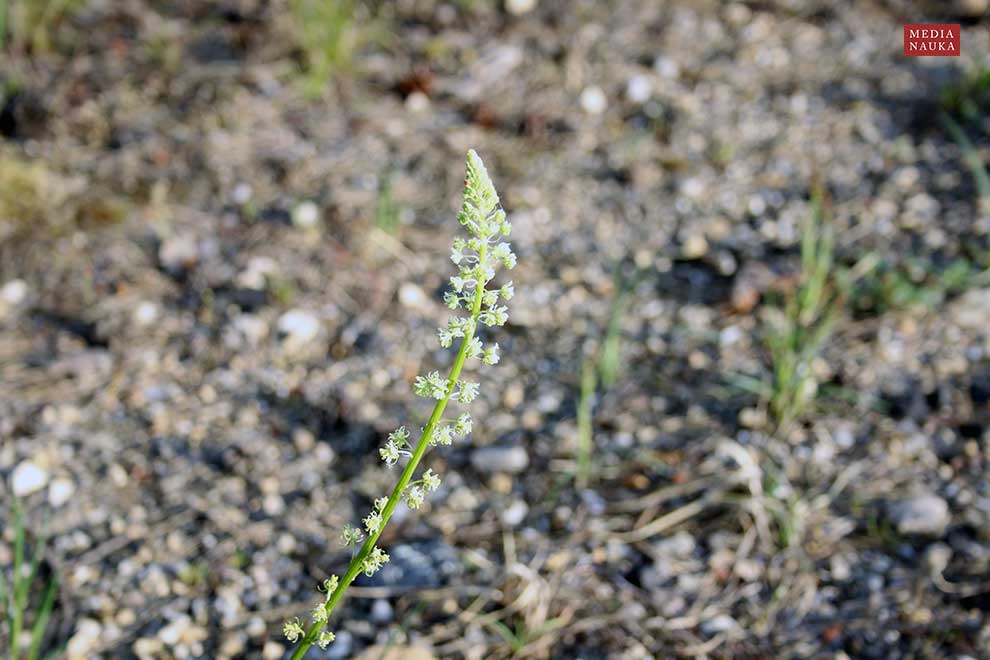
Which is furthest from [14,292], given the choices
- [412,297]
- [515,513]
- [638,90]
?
[638,90]

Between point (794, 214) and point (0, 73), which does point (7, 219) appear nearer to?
point (0, 73)

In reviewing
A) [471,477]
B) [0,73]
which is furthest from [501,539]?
[0,73]

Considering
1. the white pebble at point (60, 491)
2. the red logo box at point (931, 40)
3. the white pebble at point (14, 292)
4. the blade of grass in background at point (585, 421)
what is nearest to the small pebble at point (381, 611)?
the blade of grass in background at point (585, 421)

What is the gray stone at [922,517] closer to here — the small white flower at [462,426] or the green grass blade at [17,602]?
the small white flower at [462,426]

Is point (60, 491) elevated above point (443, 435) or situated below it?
below

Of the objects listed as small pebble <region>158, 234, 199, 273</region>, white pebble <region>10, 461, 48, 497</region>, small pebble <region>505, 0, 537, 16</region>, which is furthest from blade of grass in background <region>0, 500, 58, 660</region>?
small pebble <region>505, 0, 537, 16</region>

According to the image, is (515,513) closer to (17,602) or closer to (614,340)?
(614,340)
